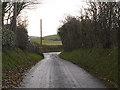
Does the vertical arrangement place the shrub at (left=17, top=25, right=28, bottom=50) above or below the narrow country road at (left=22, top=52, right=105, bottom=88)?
above

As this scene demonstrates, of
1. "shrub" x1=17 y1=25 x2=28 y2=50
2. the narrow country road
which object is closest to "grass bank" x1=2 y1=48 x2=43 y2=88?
the narrow country road

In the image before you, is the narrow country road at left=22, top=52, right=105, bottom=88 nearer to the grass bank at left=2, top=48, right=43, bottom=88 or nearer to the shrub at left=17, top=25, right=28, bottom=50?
the grass bank at left=2, top=48, right=43, bottom=88

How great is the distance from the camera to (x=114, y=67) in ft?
38.3

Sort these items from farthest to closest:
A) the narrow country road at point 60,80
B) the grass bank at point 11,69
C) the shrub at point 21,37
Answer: the shrub at point 21,37
the grass bank at point 11,69
the narrow country road at point 60,80

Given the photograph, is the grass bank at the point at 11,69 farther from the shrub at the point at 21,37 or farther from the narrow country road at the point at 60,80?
the shrub at the point at 21,37

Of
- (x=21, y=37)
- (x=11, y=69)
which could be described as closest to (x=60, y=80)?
(x=11, y=69)

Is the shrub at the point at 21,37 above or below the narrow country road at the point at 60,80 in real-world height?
above

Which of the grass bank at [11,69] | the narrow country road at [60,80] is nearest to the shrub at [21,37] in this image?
the grass bank at [11,69]

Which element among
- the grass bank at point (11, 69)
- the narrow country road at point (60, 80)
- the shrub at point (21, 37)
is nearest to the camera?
the narrow country road at point (60, 80)

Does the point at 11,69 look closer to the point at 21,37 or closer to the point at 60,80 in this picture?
the point at 60,80

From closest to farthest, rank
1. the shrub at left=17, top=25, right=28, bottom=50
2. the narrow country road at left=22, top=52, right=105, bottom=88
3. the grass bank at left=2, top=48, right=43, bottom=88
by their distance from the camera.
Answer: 1. the narrow country road at left=22, top=52, right=105, bottom=88
2. the grass bank at left=2, top=48, right=43, bottom=88
3. the shrub at left=17, top=25, right=28, bottom=50

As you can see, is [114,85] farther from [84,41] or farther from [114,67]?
[84,41]

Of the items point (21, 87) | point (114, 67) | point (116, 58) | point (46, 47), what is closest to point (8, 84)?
point (21, 87)

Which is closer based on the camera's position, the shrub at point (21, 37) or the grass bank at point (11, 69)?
the grass bank at point (11, 69)
